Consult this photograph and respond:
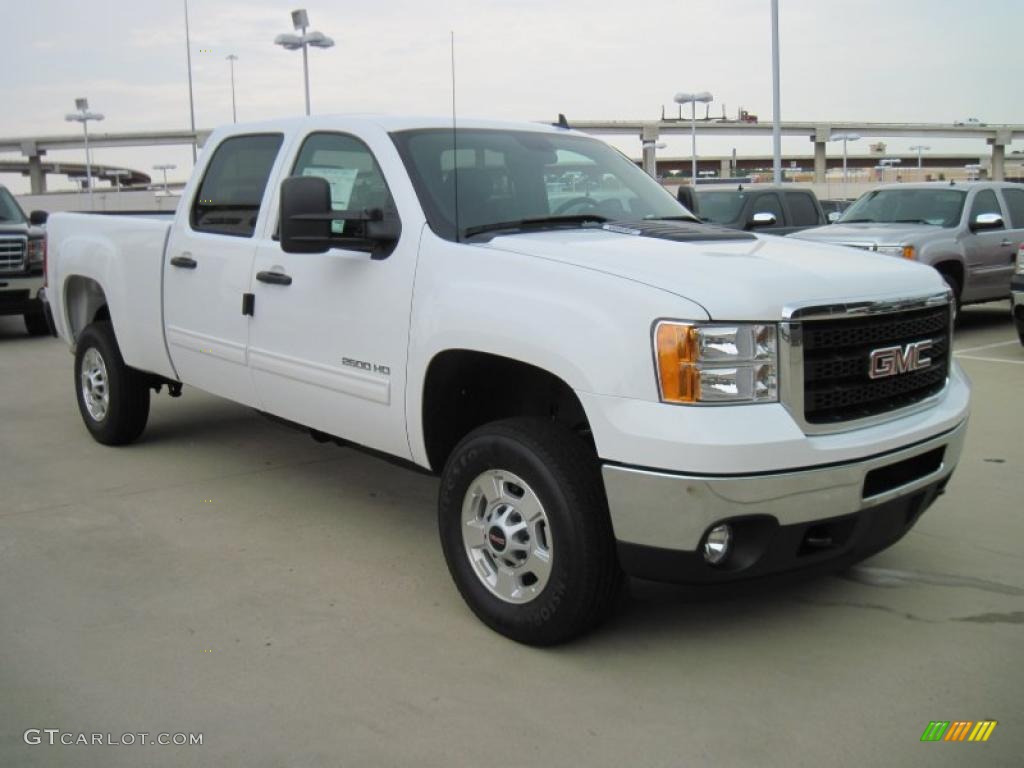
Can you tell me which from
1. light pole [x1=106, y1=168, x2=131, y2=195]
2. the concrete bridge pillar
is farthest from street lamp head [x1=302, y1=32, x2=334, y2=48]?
light pole [x1=106, y1=168, x2=131, y2=195]

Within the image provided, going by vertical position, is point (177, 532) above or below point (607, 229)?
below

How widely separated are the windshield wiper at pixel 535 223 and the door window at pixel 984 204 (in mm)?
9102

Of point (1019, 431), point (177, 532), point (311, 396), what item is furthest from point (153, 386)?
point (1019, 431)

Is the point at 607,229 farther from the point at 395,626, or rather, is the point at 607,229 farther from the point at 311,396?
the point at 395,626

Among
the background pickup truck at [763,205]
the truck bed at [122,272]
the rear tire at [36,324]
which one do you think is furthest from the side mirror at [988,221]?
the rear tire at [36,324]

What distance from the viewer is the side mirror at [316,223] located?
4.07 m

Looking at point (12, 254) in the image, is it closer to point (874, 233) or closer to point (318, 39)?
point (874, 233)

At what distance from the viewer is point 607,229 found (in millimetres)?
4266

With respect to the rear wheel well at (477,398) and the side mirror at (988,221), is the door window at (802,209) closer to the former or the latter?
the side mirror at (988,221)

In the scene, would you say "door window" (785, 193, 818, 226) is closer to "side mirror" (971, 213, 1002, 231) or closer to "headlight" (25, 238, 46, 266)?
"side mirror" (971, 213, 1002, 231)

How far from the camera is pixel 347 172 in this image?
466cm

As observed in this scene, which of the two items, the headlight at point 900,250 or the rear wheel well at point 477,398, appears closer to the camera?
the rear wheel well at point 477,398

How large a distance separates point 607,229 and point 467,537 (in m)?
1.40

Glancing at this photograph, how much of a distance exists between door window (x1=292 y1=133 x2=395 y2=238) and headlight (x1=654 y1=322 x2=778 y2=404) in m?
1.58
